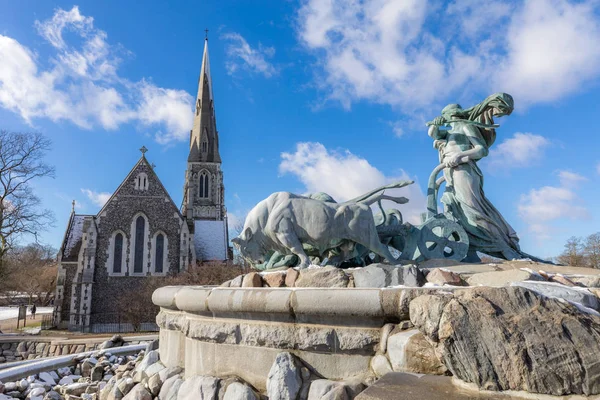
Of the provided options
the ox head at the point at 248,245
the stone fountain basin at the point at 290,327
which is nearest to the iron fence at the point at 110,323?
the ox head at the point at 248,245

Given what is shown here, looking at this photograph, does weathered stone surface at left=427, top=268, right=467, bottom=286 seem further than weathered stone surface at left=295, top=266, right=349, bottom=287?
No

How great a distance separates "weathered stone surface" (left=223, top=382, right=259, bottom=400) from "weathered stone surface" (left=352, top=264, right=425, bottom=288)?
131 centimetres

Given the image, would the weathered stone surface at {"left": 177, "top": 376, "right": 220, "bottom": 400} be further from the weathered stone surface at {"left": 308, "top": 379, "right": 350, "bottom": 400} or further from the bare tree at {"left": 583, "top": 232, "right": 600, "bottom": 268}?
the bare tree at {"left": 583, "top": 232, "right": 600, "bottom": 268}

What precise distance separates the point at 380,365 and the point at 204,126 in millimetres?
53094

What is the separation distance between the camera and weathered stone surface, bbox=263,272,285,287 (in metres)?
4.30

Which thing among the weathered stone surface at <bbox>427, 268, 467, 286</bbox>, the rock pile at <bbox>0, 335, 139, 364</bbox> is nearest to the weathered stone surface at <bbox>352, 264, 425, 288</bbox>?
the weathered stone surface at <bbox>427, 268, 467, 286</bbox>

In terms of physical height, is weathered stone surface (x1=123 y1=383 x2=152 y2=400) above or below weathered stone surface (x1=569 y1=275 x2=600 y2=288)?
below

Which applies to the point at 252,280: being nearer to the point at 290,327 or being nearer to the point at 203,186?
the point at 290,327

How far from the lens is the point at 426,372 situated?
2.76 metres

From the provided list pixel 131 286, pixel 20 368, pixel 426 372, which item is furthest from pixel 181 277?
pixel 426 372

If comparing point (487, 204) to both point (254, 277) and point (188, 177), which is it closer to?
point (254, 277)

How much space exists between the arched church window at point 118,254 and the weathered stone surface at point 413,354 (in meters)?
28.9

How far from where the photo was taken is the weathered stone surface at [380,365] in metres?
2.92

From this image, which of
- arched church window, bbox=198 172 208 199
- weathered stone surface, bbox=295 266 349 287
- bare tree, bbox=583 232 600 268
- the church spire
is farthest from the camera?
the church spire
